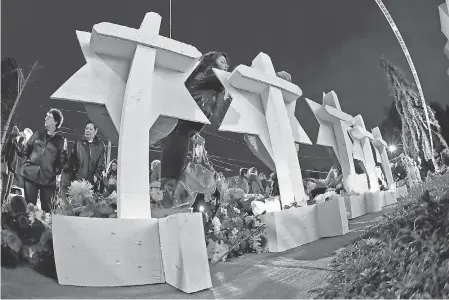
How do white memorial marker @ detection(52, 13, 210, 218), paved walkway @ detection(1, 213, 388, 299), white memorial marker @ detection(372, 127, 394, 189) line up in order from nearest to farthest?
paved walkway @ detection(1, 213, 388, 299)
white memorial marker @ detection(52, 13, 210, 218)
white memorial marker @ detection(372, 127, 394, 189)

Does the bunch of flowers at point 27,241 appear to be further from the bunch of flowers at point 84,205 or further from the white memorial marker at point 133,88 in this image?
the white memorial marker at point 133,88

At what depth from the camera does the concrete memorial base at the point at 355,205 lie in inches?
185

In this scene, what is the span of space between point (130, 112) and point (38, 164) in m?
1.53

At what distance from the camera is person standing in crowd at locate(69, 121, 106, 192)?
3.70m

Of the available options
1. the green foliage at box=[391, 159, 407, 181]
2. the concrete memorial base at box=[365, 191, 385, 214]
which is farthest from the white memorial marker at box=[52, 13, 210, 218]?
the green foliage at box=[391, 159, 407, 181]

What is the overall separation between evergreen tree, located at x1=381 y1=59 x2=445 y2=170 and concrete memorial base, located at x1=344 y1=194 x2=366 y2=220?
225 inches

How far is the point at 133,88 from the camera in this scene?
2391mm

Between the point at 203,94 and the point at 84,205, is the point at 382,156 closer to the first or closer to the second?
the point at 203,94

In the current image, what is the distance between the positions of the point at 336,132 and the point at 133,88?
4.12 metres

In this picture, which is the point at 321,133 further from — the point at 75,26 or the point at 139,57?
the point at 75,26


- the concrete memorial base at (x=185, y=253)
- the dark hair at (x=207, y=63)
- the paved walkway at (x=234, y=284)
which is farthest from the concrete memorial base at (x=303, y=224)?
the dark hair at (x=207, y=63)

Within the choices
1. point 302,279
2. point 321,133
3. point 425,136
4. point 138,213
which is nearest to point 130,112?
point 138,213

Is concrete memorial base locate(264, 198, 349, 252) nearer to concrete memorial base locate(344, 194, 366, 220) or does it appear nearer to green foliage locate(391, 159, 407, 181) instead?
concrete memorial base locate(344, 194, 366, 220)

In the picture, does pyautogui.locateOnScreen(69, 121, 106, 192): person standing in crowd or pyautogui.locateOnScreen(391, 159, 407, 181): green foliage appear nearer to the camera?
pyautogui.locateOnScreen(69, 121, 106, 192): person standing in crowd
